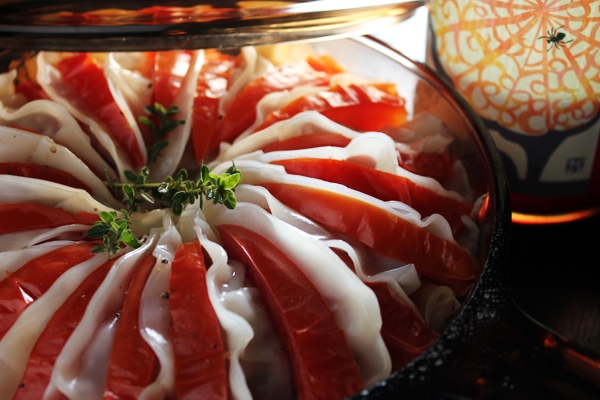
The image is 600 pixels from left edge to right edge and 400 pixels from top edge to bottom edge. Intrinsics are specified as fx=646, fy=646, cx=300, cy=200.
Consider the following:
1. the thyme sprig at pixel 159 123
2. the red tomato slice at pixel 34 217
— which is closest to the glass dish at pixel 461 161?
the thyme sprig at pixel 159 123

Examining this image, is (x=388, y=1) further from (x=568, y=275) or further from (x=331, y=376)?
(x=331, y=376)

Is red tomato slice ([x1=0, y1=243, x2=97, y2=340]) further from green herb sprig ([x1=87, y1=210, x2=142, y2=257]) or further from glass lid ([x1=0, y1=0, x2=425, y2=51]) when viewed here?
glass lid ([x1=0, y1=0, x2=425, y2=51])

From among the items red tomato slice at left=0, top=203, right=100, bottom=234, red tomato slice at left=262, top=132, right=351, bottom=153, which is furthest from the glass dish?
red tomato slice at left=0, top=203, right=100, bottom=234

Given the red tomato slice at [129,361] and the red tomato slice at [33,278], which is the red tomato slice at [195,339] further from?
the red tomato slice at [33,278]

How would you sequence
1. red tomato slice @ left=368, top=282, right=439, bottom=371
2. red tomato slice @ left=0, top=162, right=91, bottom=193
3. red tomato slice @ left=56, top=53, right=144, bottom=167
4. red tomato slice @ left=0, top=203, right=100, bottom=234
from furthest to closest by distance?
red tomato slice @ left=56, top=53, right=144, bottom=167
red tomato slice @ left=0, top=162, right=91, bottom=193
red tomato slice @ left=0, top=203, right=100, bottom=234
red tomato slice @ left=368, top=282, right=439, bottom=371

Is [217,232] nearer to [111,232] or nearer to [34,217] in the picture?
[111,232]

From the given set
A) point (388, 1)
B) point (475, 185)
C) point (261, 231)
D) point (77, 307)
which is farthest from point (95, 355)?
point (388, 1)

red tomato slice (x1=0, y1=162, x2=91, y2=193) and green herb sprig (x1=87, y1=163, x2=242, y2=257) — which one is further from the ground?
red tomato slice (x1=0, y1=162, x2=91, y2=193)
